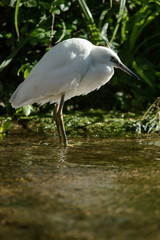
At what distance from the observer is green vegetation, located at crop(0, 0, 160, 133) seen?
162 inches

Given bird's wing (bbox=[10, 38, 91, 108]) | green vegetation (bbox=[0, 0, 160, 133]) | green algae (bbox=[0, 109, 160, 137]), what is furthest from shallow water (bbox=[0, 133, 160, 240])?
green vegetation (bbox=[0, 0, 160, 133])

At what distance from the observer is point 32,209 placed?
1.70 m

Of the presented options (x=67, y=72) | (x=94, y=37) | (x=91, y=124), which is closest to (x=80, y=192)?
(x=67, y=72)

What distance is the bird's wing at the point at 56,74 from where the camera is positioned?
3293 millimetres

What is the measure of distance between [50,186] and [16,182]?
0.67ft

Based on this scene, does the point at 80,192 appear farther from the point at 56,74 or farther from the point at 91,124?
the point at 91,124

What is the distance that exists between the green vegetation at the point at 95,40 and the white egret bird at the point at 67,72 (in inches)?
17.7

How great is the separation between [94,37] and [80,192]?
2.56m

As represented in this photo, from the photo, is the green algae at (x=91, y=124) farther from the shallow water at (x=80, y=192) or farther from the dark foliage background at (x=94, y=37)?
the shallow water at (x=80, y=192)

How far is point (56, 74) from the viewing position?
333 centimetres

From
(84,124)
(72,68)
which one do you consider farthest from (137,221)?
(84,124)

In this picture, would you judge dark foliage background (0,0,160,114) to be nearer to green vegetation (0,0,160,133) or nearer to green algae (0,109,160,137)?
green vegetation (0,0,160,133)

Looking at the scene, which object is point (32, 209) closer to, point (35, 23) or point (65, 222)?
point (65, 222)

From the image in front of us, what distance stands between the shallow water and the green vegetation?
1035mm
